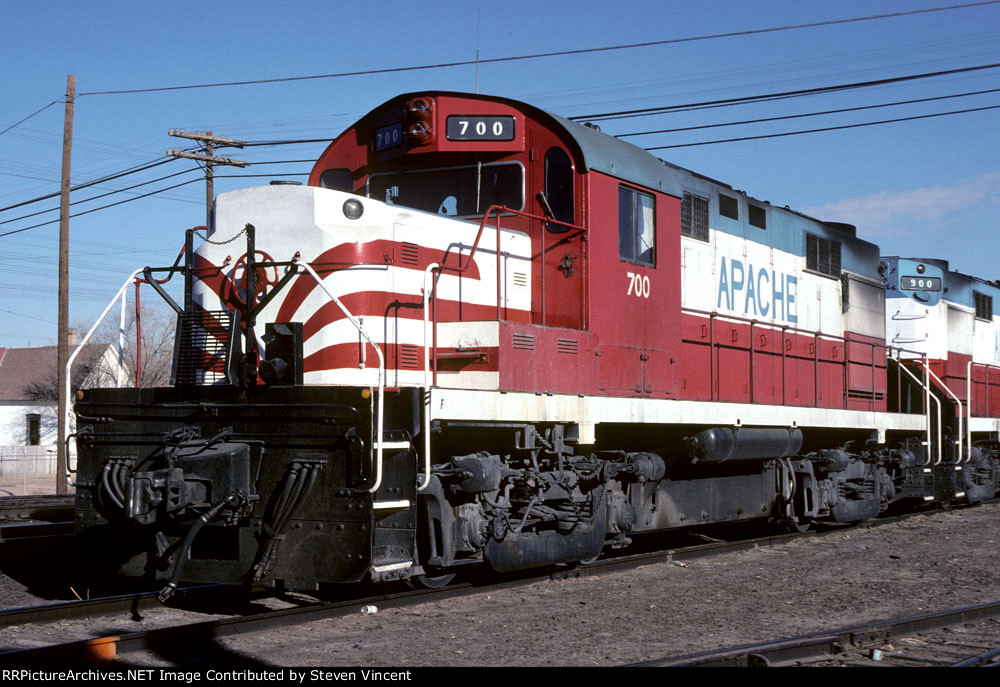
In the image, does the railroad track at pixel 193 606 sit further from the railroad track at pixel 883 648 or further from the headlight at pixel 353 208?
the headlight at pixel 353 208

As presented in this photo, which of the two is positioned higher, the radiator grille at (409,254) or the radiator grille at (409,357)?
the radiator grille at (409,254)

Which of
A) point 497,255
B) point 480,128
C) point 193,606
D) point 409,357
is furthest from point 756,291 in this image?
point 193,606

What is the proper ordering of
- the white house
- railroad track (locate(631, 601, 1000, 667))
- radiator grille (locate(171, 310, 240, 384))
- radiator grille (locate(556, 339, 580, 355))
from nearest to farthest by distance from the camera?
railroad track (locate(631, 601, 1000, 667))
radiator grille (locate(171, 310, 240, 384))
radiator grille (locate(556, 339, 580, 355))
the white house

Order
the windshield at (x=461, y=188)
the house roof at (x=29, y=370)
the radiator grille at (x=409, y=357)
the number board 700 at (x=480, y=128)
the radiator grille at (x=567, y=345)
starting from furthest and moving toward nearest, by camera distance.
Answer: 1. the house roof at (x=29, y=370)
2. the windshield at (x=461, y=188)
3. the number board 700 at (x=480, y=128)
4. the radiator grille at (x=567, y=345)
5. the radiator grille at (x=409, y=357)

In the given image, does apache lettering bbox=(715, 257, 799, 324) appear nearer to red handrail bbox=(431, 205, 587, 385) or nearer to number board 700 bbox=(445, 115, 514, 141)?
red handrail bbox=(431, 205, 587, 385)

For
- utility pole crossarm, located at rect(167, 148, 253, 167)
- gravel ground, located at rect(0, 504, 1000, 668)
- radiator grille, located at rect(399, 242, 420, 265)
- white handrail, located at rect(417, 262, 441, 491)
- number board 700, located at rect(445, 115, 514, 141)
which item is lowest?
gravel ground, located at rect(0, 504, 1000, 668)

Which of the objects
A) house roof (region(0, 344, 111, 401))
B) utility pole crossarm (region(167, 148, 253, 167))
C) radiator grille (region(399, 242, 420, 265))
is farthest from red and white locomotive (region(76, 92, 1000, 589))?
house roof (region(0, 344, 111, 401))

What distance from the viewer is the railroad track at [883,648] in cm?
539

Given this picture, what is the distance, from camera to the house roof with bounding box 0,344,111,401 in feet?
163

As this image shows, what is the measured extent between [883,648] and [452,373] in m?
3.36

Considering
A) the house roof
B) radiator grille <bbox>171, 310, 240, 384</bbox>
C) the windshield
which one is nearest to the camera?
radiator grille <bbox>171, 310, 240, 384</bbox>

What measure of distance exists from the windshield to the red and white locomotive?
0.06ft

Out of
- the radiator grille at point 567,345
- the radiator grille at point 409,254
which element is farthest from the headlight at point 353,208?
the radiator grille at point 567,345

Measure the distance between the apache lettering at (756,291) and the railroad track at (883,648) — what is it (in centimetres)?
476
